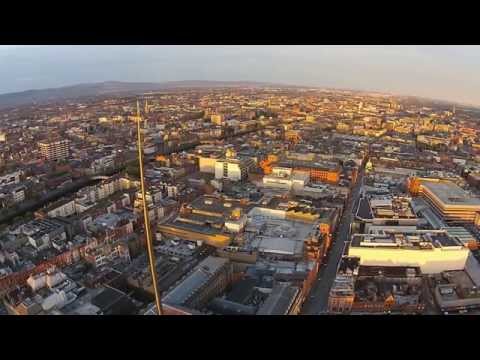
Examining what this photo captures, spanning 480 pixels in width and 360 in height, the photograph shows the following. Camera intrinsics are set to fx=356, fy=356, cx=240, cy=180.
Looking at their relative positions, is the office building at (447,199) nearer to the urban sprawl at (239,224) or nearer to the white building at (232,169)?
the urban sprawl at (239,224)

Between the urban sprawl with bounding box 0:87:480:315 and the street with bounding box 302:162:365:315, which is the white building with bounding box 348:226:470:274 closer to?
the urban sprawl with bounding box 0:87:480:315

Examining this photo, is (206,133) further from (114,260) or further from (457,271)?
(457,271)

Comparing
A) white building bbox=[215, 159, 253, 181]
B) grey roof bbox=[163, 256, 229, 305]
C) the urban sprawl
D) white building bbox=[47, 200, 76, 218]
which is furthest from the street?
white building bbox=[47, 200, 76, 218]

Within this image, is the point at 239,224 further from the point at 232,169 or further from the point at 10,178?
the point at 10,178

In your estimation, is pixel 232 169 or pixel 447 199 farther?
pixel 232 169

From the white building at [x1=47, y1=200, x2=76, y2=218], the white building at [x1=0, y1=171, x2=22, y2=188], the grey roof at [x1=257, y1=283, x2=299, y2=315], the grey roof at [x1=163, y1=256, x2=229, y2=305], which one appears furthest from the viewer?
the white building at [x1=0, y1=171, x2=22, y2=188]

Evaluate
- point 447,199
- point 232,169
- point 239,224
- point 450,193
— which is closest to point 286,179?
point 232,169

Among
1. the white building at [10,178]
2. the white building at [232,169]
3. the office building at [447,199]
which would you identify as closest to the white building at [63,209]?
the white building at [10,178]

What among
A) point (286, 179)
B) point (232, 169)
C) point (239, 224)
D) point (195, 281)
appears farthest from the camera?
point (232, 169)
